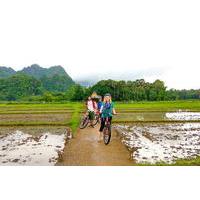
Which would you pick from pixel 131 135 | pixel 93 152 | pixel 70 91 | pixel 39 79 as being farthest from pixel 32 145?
pixel 131 135

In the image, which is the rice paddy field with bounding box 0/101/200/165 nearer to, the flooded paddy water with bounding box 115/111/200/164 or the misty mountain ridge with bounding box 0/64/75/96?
the flooded paddy water with bounding box 115/111/200/164

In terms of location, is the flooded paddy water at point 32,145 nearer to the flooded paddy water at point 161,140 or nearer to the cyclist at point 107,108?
the cyclist at point 107,108

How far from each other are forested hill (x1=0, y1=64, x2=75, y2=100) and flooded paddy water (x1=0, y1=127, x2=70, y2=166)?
55.8 inches

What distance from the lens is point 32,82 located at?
8.42 m

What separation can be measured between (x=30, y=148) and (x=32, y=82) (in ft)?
7.63

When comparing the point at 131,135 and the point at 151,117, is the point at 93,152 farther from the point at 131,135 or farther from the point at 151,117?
the point at 151,117

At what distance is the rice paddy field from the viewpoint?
8.89 metres

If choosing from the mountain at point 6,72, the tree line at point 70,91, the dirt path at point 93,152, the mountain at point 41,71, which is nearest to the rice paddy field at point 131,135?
the dirt path at point 93,152

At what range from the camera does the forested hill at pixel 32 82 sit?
835 cm
